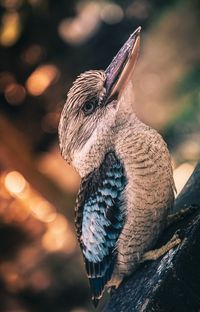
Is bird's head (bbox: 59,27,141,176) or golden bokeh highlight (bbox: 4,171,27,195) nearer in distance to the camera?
bird's head (bbox: 59,27,141,176)

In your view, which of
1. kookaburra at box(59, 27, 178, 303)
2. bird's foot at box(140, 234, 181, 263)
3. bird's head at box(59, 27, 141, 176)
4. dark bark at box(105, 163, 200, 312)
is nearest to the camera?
dark bark at box(105, 163, 200, 312)

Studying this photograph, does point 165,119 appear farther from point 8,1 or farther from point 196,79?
point 8,1

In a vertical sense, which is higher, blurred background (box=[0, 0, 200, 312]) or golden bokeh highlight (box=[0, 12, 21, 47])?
golden bokeh highlight (box=[0, 12, 21, 47])

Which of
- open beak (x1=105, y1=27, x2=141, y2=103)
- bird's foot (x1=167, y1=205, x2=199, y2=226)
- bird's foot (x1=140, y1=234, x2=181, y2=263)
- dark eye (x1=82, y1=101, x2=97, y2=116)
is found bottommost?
bird's foot (x1=140, y1=234, x2=181, y2=263)

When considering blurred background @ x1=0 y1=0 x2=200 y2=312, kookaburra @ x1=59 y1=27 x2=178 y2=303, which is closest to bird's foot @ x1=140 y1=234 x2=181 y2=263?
kookaburra @ x1=59 y1=27 x2=178 y2=303

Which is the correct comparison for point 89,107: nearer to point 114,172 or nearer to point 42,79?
point 114,172

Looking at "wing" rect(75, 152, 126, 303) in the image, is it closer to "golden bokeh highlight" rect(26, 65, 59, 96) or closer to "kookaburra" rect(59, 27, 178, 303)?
"kookaburra" rect(59, 27, 178, 303)

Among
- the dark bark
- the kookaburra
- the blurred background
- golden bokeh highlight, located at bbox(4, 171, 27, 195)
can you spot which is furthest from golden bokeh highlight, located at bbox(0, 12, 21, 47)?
the dark bark

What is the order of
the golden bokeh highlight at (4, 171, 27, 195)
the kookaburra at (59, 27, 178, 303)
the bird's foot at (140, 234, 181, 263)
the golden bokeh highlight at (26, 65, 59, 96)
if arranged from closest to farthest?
the bird's foot at (140, 234, 181, 263)
the kookaburra at (59, 27, 178, 303)
the golden bokeh highlight at (26, 65, 59, 96)
the golden bokeh highlight at (4, 171, 27, 195)
